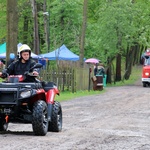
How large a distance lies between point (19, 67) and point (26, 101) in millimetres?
902

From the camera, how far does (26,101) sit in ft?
36.0

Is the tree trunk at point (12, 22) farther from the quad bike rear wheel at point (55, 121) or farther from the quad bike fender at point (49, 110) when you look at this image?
the quad bike fender at point (49, 110)

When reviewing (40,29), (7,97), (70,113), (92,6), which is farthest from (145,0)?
(7,97)

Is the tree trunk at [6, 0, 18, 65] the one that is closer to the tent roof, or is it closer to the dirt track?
the dirt track

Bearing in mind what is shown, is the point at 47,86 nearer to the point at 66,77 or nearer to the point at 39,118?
the point at 39,118

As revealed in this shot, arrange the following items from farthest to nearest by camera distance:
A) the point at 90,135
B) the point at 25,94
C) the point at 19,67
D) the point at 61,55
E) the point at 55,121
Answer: the point at 61,55 < the point at 55,121 < the point at 19,67 < the point at 90,135 < the point at 25,94

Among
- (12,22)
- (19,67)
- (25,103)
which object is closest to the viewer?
(25,103)

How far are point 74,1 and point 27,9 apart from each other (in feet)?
26.3

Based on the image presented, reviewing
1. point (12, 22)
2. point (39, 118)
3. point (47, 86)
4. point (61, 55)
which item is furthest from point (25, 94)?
point (61, 55)

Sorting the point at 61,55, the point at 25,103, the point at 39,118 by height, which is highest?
the point at 61,55

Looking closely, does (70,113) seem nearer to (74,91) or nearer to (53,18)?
(74,91)

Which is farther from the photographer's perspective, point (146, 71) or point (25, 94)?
point (146, 71)

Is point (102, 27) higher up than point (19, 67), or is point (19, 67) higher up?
point (102, 27)

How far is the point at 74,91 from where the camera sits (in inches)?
1294
